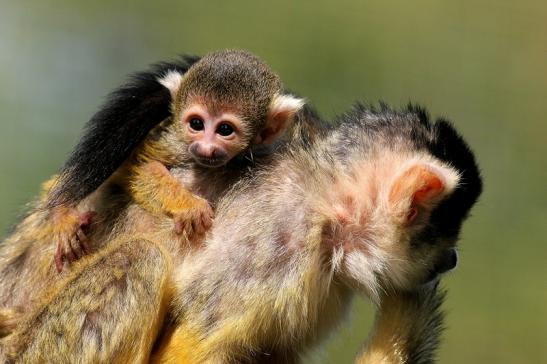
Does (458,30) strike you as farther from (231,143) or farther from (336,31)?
(231,143)

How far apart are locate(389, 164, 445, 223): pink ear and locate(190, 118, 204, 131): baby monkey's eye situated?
0.73 metres

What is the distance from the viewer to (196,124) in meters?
2.98

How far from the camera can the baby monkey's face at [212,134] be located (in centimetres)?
283

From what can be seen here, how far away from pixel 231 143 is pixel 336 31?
6.42 metres

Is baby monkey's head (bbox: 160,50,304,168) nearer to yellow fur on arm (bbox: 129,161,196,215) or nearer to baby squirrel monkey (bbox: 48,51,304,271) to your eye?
baby squirrel monkey (bbox: 48,51,304,271)

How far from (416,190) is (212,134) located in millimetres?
726

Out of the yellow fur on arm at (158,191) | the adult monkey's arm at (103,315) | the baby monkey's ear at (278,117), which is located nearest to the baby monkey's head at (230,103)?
the baby monkey's ear at (278,117)

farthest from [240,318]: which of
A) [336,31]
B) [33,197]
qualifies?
[336,31]

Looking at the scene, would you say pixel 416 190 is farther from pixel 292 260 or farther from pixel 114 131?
pixel 114 131

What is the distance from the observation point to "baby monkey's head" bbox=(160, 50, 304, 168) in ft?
9.65

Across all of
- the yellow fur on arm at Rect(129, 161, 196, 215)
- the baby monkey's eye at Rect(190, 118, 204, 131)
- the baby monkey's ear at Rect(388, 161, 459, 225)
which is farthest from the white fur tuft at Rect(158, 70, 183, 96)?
the baby monkey's ear at Rect(388, 161, 459, 225)

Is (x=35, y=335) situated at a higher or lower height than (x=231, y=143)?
lower

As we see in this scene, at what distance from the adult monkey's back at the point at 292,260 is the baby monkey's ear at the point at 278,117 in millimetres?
191

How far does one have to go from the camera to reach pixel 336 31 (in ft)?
29.8
